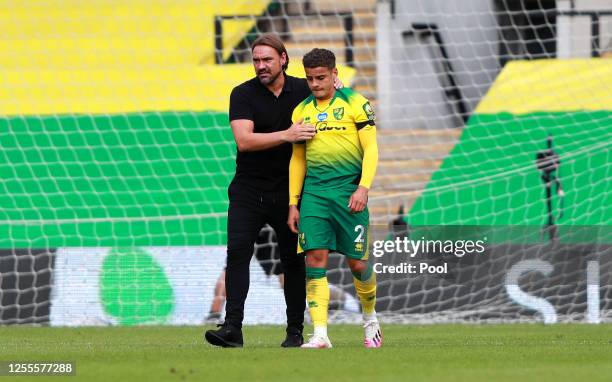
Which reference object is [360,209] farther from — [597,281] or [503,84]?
[503,84]

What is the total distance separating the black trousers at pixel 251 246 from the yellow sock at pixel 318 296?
0.44 metres

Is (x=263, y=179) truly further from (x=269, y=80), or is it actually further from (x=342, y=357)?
(x=342, y=357)

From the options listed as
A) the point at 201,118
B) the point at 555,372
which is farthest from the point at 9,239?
the point at 555,372

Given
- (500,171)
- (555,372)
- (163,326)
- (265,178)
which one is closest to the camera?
(555,372)

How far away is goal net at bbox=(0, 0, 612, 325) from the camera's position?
35.3ft

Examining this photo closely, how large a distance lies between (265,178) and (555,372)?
2.42 metres

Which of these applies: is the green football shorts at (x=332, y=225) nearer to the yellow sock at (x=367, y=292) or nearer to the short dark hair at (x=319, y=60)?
the yellow sock at (x=367, y=292)

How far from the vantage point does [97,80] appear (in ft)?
46.6

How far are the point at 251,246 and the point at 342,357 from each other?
1.32m

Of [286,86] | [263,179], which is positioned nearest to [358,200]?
[263,179]

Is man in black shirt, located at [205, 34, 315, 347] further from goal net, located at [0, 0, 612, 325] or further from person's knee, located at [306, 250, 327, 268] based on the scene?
goal net, located at [0, 0, 612, 325]

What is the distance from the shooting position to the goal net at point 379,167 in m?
10.8

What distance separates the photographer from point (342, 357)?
602 centimetres

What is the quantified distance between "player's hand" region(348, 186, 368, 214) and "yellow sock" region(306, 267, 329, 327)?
0.39m
